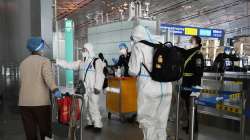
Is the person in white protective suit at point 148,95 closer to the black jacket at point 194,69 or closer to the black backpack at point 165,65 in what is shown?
the black backpack at point 165,65

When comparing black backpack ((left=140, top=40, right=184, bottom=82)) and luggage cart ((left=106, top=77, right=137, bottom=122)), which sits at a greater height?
black backpack ((left=140, top=40, right=184, bottom=82))

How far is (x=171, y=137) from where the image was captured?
5488 mm

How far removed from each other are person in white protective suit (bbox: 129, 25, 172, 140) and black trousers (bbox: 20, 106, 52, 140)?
1.16m

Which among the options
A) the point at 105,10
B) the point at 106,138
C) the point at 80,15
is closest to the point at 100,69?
the point at 106,138

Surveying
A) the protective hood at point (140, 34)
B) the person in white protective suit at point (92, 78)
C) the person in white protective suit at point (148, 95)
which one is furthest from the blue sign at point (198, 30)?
the person in white protective suit at point (148, 95)

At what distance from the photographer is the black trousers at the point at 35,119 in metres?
3.63

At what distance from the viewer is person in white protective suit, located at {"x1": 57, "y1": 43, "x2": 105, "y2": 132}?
19.6 feet

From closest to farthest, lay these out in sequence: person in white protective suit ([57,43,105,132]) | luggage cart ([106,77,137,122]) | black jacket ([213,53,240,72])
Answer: person in white protective suit ([57,43,105,132]) → luggage cart ([106,77,137,122]) → black jacket ([213,53,240,72])

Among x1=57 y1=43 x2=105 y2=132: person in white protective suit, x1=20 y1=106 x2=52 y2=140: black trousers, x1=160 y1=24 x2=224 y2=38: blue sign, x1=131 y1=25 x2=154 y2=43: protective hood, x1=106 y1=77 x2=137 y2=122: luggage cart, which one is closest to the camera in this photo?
x1=20 y1=106 x2=52 y2=140: black trousers

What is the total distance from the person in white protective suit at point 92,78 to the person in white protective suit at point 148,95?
1850mm

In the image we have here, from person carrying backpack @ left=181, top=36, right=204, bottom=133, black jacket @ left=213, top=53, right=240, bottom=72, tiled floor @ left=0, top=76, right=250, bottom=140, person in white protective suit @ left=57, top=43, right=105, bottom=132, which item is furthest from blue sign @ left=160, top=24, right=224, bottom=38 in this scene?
person in white protective suit @ left=57, top=43, right=105, bottom=132

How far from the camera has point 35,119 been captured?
3729 mm

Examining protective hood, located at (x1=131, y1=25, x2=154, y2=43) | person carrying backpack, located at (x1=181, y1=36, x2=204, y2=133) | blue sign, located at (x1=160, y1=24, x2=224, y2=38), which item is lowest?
person carrying backpack, located at (x1=181, y1=36, x2=204, y2=133)

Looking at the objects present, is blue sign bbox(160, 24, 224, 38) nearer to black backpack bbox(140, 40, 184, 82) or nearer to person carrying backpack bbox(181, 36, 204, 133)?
person carrying backpack bbox(181, 36, 204, 133)
